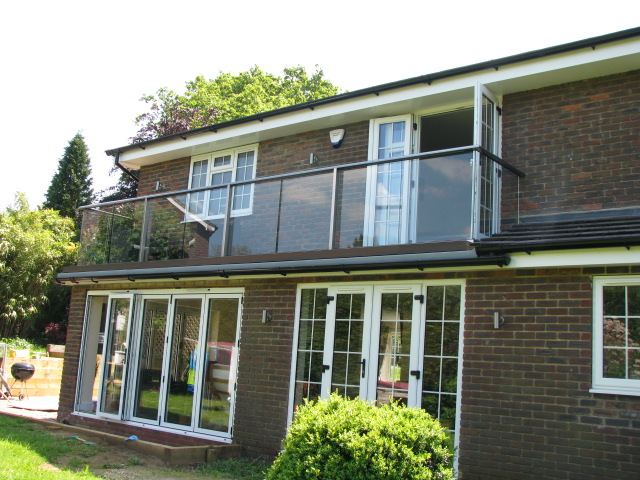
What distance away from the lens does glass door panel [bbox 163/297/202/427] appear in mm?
12016

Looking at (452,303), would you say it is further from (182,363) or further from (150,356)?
(150,356)

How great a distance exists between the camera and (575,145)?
31.2 ft

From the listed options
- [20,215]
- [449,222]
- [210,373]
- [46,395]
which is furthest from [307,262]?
[20,215]

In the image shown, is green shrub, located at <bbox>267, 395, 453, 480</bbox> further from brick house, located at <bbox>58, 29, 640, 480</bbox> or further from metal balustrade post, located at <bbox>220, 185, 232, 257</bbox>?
metal balustrade post, located at <bbox>220, 185, 232, 257</bbox>

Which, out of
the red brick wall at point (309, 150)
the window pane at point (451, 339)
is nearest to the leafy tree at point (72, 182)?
the red brick wall at point (309, 150)

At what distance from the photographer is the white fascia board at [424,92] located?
9109mm

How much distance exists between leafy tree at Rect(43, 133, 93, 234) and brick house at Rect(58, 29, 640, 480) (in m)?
27.5

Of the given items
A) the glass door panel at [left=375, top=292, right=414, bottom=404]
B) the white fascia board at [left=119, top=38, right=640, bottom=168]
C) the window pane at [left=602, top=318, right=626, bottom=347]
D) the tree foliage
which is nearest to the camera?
the window pane at [left=602, top=318, right=626, bottom=347]

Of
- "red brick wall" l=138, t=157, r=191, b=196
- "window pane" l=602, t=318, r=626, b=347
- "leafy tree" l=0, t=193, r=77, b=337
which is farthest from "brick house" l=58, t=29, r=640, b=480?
"leafy tree" l=0, t=193, r=77, b=337

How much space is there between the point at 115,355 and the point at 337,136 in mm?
6029

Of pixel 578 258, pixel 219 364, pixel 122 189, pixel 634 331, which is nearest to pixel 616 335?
pixel 634 331

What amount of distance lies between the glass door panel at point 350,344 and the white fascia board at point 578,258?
2386 mm

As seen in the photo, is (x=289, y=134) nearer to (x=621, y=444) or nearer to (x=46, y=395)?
(x=621, y=444)

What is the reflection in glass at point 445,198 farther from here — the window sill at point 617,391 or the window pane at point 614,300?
the window sill at point 617,391
